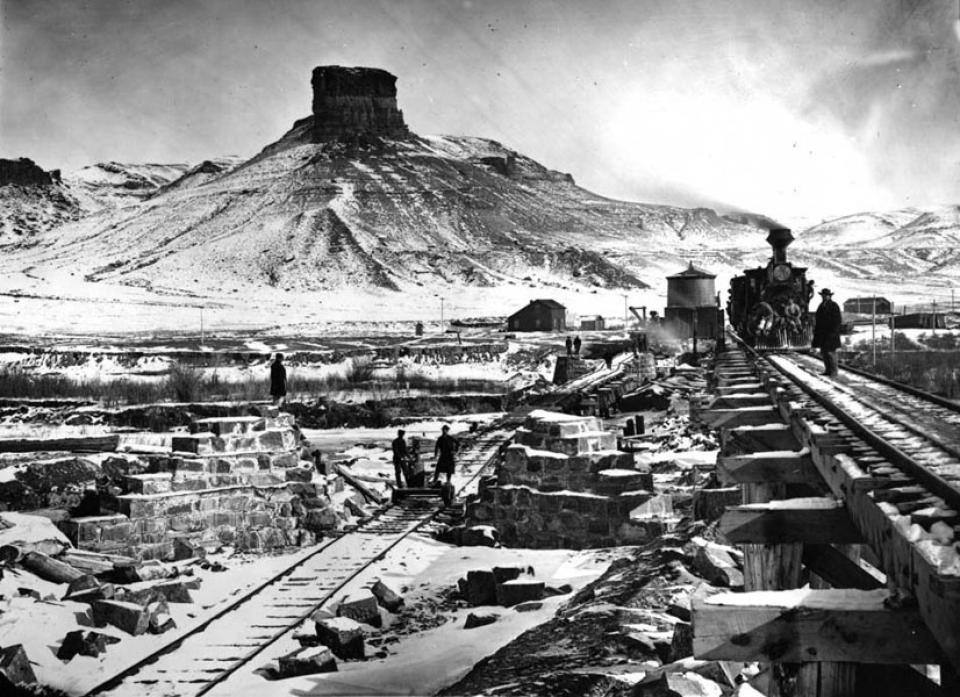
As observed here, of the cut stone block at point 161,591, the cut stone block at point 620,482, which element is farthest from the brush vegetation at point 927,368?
the cut stone block at point 161,591

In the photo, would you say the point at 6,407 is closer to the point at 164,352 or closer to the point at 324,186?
the point at 164,352

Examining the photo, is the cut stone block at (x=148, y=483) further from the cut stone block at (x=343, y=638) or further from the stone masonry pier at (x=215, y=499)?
the cut stone block at (x=343, y=638)

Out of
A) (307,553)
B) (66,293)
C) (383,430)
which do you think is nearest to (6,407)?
(383,430)

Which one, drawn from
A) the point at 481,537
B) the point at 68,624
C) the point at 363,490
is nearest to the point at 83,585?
the point at 68,624

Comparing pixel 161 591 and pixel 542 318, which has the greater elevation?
pixel 542 318

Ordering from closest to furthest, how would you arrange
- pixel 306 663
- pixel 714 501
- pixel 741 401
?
1. pixel 306 663
2. pixel 714 501
3. pixel 741 401

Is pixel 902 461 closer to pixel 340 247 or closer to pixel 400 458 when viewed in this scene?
pixel 400 458
